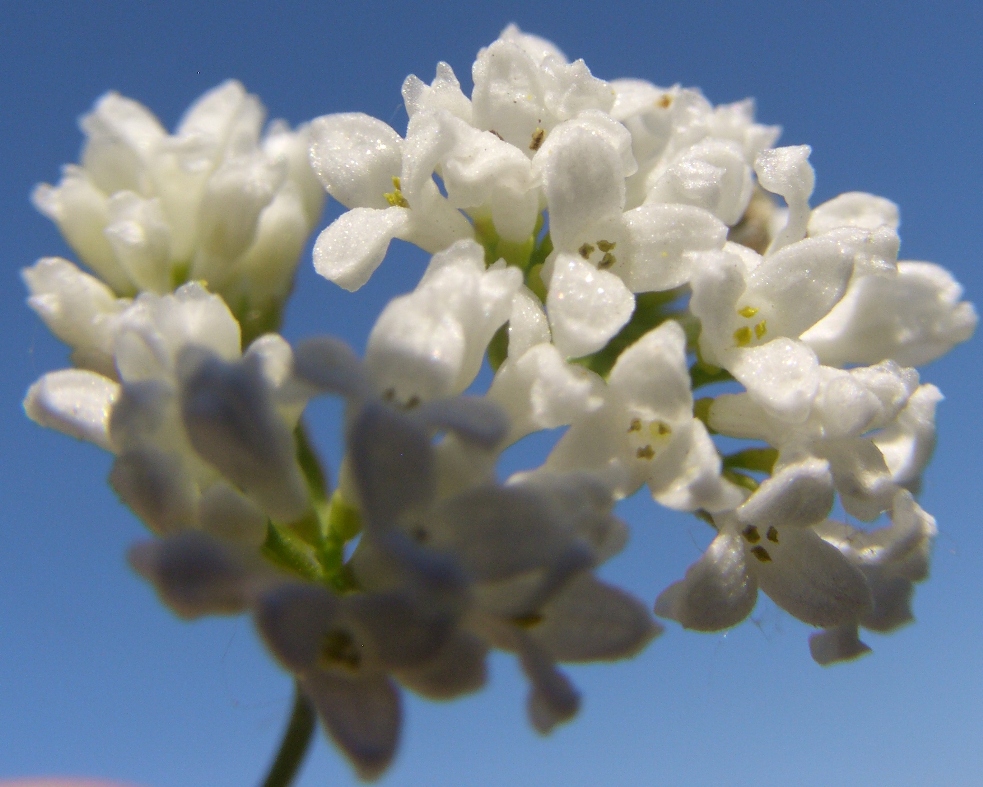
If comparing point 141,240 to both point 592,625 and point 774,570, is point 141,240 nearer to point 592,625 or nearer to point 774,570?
point 592,625

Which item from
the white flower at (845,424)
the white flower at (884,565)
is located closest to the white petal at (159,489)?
the white flower at (845,424)

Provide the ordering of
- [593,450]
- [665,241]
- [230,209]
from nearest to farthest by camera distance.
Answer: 1. [593,450]
2. [665,241]
3. [230,209]

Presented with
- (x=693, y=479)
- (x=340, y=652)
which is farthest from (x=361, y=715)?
(x=693, y=479)

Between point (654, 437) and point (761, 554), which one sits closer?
point (654, 437)

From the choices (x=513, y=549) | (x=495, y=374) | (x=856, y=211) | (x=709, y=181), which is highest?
(x=856, y=211)

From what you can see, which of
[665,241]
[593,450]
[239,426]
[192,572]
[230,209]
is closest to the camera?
[192,572]

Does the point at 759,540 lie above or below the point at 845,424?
below
